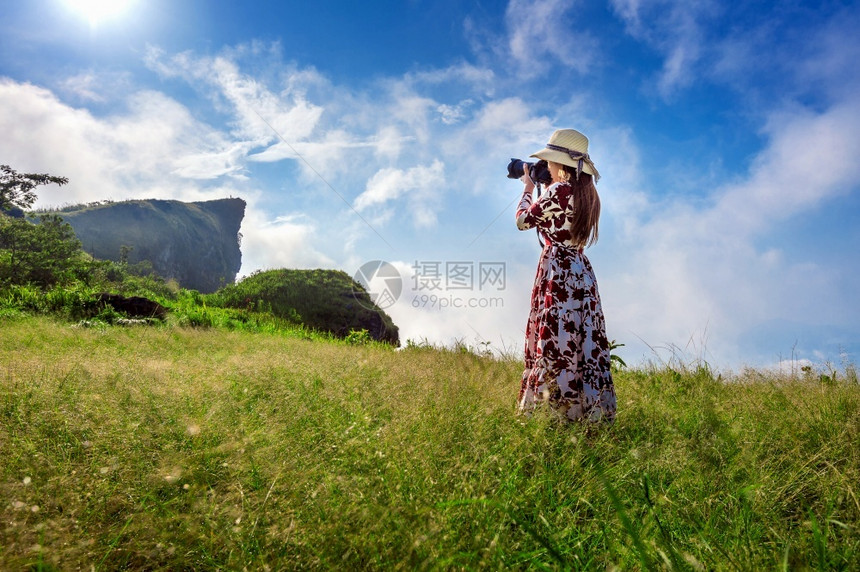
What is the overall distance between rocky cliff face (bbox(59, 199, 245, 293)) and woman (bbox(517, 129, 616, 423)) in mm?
48559

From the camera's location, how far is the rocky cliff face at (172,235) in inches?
2562

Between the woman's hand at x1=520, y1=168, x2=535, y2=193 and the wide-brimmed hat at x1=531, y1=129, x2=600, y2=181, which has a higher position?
the wide-brimmed hat at x1=531, y1=129, x2=600, y2=181

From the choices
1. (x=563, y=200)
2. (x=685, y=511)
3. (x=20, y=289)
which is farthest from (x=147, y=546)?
(x=20, y=289)

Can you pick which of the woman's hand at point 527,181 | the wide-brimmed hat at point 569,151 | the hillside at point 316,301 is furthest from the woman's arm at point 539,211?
the hillside at point 316,301

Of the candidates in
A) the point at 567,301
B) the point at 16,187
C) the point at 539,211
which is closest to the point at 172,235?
the point at 16,187

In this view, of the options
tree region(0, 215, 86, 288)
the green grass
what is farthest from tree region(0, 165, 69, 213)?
the green grass

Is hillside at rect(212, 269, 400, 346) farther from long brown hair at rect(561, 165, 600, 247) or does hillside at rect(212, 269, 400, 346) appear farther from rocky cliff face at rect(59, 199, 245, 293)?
rocky cliff face at rect(59, 199, 245, 293)

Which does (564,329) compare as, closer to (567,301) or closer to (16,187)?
(567,301)

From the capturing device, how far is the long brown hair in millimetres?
3973

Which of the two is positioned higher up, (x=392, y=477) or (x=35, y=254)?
(x=35, y=254)

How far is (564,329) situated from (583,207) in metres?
1.03

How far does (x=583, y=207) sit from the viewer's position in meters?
3.97

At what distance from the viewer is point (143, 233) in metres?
74.1

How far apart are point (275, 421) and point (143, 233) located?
83.8 m
